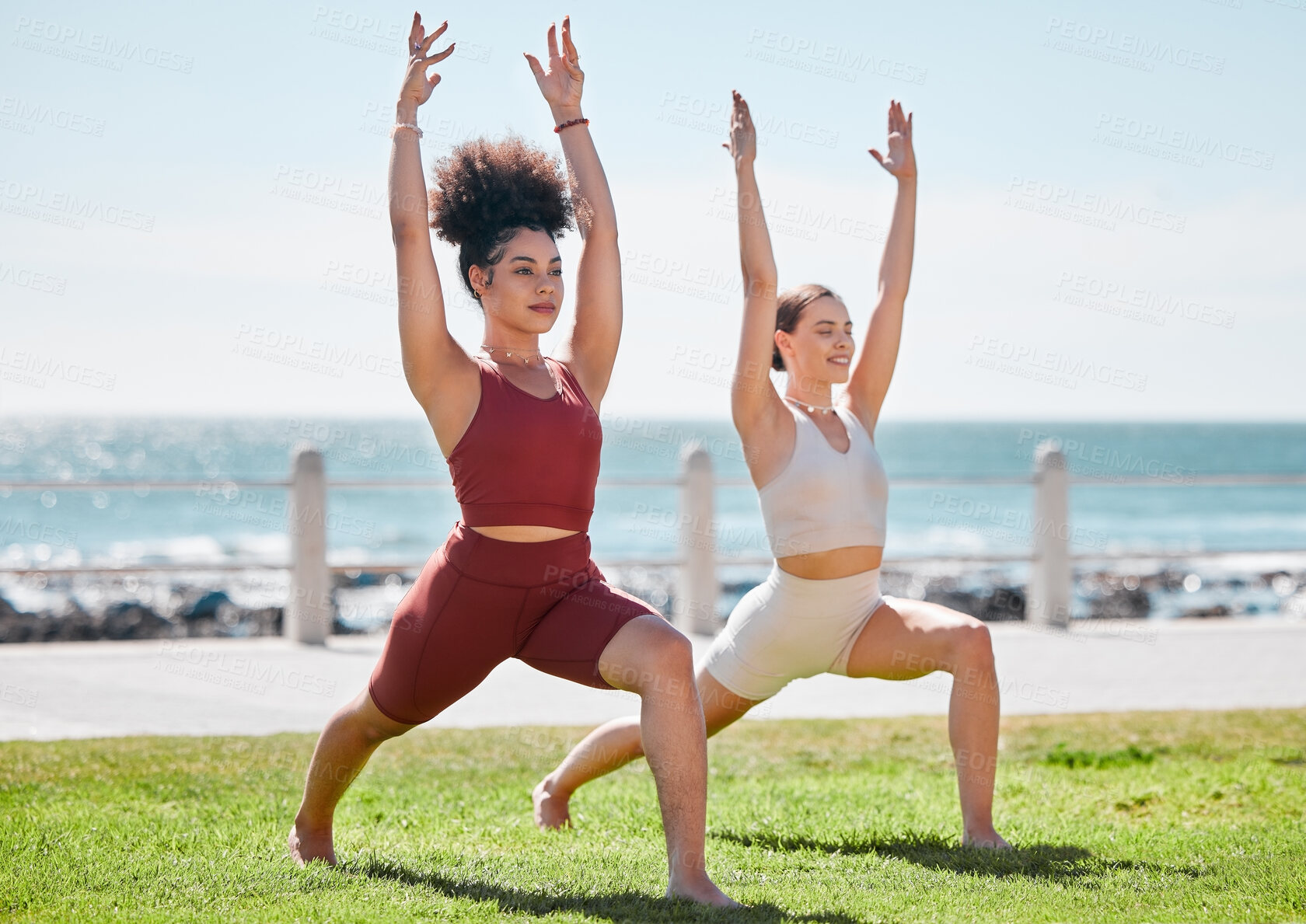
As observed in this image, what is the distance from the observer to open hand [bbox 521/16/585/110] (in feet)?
12.3

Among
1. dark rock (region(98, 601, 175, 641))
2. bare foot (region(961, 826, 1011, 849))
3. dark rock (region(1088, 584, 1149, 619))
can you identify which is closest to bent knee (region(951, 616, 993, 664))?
bare foot (region(961, 826, 1011, 849))

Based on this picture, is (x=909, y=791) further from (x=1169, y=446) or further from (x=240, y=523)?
(x=1169, y=446)

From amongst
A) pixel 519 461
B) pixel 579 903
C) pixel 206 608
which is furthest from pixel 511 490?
pixel 206 608

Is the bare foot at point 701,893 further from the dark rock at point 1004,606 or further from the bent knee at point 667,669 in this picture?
the dark rock at point 1004,606

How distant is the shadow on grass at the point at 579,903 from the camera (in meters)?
3.05

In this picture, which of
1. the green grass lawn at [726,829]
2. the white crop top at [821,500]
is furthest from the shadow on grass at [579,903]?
the white crop top at [821,500]

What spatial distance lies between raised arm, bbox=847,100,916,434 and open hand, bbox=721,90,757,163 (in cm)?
77

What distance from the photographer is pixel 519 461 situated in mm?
3262

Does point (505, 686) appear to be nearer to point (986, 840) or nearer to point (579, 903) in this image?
point (986, 840)

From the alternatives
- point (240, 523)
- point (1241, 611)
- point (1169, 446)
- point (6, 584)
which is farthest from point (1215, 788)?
point (1169, 446)

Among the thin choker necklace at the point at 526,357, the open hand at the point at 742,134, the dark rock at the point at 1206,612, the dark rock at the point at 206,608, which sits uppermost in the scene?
the open hand at the point at 742,134

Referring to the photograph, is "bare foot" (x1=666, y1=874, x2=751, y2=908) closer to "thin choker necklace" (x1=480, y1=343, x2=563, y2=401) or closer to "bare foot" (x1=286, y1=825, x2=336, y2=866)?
"bare foot" (x1=286, y1=825, x2=336, y2=866)

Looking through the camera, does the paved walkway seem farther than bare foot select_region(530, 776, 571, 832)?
A: Yes

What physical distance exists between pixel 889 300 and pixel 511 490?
1.86 meters
